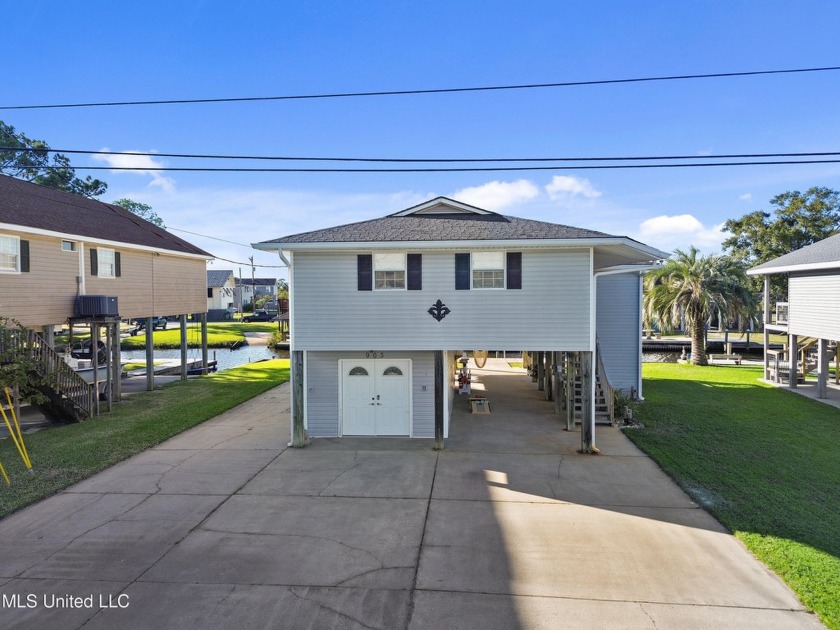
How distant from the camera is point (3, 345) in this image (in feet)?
41.7

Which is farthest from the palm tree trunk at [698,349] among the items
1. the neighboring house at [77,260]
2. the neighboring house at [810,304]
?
the neighboring house at [77,260]

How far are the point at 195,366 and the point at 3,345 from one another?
17.0m

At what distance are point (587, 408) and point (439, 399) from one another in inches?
139

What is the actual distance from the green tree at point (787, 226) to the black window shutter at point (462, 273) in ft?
116

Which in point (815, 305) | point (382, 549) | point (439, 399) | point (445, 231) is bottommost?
point (382, 549)

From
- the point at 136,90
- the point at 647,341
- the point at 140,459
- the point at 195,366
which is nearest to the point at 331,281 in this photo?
the point at 140,459

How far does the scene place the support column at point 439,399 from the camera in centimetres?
1234

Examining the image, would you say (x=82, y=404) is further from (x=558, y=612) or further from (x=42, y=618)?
(x=558, y=612)

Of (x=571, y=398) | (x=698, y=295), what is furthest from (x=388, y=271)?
(x=698, y=295)

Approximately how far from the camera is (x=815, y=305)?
19.3m

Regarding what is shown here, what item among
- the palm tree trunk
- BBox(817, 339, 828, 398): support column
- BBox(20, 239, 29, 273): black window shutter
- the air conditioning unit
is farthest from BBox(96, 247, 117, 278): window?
the palm tree trunk

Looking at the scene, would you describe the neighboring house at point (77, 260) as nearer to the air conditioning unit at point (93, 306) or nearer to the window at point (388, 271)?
the air conditioning unit at point (93, 306)

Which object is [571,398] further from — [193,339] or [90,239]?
[193,339]

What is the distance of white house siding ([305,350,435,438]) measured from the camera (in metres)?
13.5
